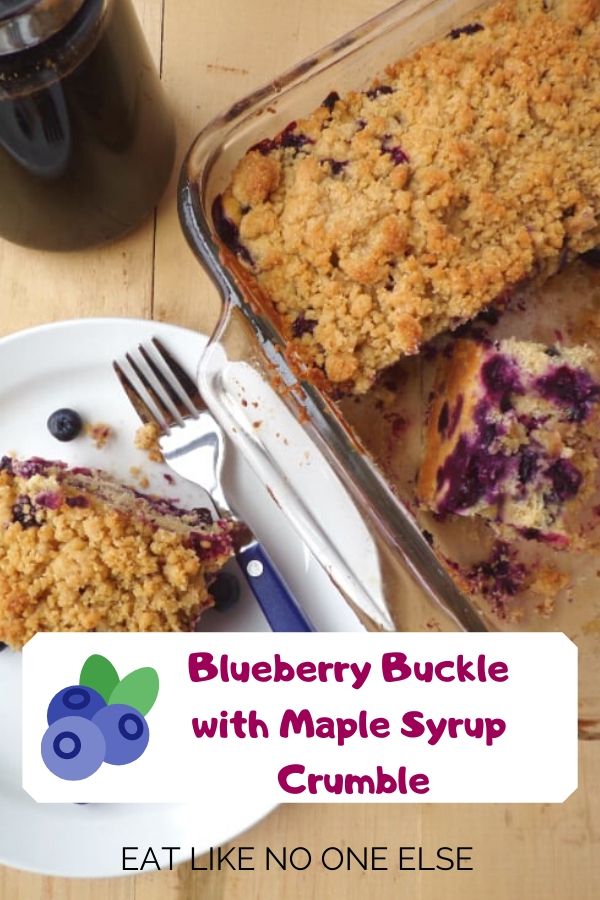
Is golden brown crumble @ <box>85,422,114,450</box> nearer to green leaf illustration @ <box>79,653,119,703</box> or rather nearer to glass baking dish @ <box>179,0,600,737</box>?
glass baking dish @ <box>179,0,600,737</box>

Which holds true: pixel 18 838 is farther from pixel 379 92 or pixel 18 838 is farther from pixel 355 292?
pixel 379 92

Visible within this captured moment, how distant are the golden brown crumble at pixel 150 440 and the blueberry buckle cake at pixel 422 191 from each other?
31 cm

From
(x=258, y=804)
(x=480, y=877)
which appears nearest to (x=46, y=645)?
(x=258, y=804)

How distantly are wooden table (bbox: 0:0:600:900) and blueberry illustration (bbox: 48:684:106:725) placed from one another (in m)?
0.20

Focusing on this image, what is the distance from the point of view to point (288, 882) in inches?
58.1

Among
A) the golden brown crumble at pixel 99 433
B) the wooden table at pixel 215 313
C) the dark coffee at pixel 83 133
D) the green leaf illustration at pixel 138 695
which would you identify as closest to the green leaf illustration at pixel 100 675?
the green leaf illustration at pixel 138 695

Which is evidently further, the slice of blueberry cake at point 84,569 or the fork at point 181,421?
the fork at point 181,421

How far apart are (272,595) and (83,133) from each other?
0.77 metres

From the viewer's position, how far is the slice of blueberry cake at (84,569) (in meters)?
1.28

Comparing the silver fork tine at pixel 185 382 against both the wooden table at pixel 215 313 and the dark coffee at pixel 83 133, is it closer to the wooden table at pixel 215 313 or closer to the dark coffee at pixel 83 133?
the wooden table at pixel 215 313

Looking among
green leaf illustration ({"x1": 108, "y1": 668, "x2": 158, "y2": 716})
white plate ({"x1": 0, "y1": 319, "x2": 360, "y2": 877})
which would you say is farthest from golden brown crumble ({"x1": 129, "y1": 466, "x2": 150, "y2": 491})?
green leaf illustration ({"x1": 108, "y1": 668, "x2": 158, "y2": 716})

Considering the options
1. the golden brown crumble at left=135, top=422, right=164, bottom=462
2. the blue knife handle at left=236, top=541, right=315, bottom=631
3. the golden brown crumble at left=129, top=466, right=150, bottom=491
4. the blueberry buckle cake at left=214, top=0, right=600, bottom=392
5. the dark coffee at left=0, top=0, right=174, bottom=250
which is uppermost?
the dark coffee at left=0, top=0, right=174, bottom=250

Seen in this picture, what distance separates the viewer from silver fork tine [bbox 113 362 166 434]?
1.46 m

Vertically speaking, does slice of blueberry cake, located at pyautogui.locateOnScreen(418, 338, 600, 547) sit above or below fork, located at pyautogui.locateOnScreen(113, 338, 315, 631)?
below
